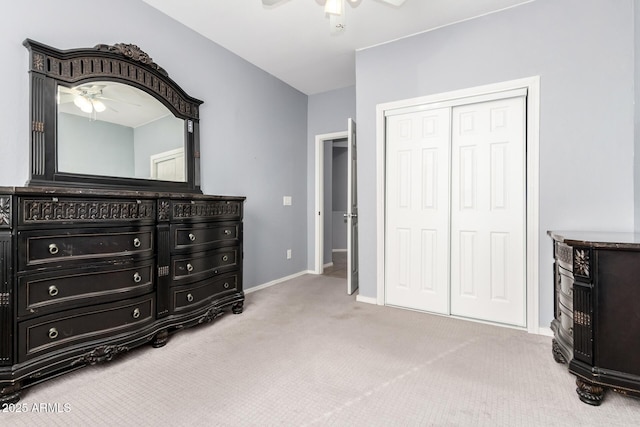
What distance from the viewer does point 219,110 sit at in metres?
3.25

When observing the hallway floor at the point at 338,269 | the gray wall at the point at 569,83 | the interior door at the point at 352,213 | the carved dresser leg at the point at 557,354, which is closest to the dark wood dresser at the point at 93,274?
the interior door at the point at 352,213

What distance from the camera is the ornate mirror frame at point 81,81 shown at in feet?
6.32

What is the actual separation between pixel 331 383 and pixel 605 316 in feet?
4.79

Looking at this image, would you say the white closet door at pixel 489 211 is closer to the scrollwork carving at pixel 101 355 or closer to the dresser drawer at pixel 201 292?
the dresser drawer at pixel 201 292

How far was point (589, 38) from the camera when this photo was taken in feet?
7.65

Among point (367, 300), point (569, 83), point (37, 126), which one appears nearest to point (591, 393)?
point (367, 300)

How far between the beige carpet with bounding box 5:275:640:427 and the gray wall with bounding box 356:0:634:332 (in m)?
0.89

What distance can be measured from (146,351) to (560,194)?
3287 millimetres

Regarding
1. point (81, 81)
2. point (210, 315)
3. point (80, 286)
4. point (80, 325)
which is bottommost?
point (210, 315)

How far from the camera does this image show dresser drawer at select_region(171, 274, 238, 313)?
90.9 inches

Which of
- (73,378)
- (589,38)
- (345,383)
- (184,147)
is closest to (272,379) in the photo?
(345,383)

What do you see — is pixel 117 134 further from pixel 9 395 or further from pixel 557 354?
pixel 557 354

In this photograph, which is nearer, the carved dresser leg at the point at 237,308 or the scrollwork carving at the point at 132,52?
the scrollwork carving at the point at 132,52

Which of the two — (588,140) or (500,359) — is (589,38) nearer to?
(588,140)
